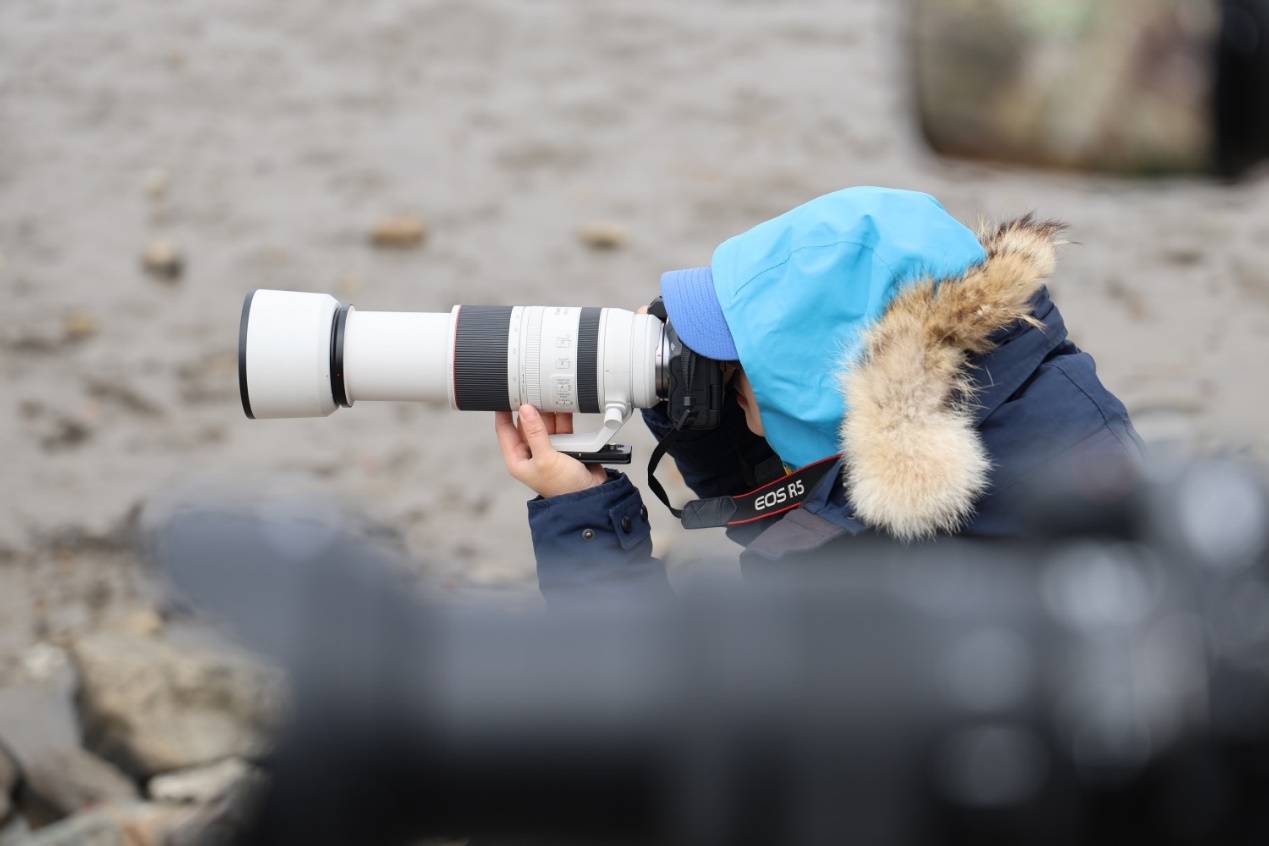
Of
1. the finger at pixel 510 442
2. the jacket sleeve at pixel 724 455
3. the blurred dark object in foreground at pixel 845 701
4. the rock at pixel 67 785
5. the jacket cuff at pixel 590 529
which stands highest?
the blurred dark object in foreground at pixel 845 701

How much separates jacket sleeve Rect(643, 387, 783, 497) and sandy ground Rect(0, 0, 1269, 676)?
29.1 inches

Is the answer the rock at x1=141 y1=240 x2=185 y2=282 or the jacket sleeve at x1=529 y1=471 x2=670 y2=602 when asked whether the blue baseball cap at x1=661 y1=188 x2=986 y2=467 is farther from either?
the rock at x1=141 y1=240 x2=185 y2=282

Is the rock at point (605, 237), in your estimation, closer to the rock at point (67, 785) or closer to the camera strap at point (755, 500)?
the camera strap at point (755, 500)

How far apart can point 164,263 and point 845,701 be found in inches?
138

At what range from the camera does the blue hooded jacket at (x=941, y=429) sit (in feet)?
5.03

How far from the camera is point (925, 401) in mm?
1589

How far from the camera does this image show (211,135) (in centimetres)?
430

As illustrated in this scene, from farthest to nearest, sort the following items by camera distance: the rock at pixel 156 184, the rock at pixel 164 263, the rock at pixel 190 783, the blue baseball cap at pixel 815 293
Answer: the rock at pixel 156 184 → the rock at pixel 164 263 → the rock at pixel 190 783 → the blue baseball cap at pixel 815 293

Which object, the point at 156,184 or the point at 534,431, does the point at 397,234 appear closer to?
the point at 156,184

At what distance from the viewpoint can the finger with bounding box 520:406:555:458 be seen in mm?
1816

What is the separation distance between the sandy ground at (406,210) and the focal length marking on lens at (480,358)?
3.05 ft

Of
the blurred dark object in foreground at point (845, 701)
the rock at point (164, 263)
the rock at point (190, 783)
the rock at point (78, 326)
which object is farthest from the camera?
the rock at point (164, 263)

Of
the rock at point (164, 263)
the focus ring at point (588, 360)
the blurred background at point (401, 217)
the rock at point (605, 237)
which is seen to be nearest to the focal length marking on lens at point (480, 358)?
the focus ring at point (588, 360)

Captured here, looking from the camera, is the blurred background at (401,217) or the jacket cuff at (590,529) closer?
the jacket cuff at (590,529)
